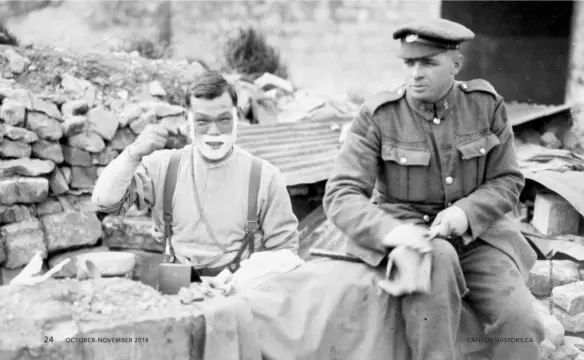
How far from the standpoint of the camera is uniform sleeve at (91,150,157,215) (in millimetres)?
3355

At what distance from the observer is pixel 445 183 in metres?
2.96

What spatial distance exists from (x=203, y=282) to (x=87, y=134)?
11.9 ft

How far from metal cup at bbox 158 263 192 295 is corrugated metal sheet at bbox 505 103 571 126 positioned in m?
4.11

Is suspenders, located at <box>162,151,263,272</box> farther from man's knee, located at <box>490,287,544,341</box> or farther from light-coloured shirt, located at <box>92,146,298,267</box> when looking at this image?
man's knee, located at <box>490,287,544,341</box>

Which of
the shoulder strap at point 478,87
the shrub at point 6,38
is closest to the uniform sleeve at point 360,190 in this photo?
the shoulder strap at point 478,87

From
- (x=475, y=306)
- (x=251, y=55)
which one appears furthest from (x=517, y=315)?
(x=251, y=55)

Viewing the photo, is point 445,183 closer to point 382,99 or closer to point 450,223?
point 450,223

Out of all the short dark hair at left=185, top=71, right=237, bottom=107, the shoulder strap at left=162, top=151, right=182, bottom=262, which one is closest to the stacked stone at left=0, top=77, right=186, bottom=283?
the shoulder strap at left=162, top=151, right=182, bottom=262

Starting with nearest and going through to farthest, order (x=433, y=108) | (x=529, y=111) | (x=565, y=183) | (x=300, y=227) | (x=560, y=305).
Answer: (x=433, y=108) < (x=560, y=305) < (x=565, y=183) < (x=300, y=227) < (x=529, y=111)

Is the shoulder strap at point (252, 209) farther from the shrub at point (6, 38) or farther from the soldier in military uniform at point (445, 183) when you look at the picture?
Answer: the shrub at point (6, 38)

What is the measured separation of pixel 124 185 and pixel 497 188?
1761 millimetres

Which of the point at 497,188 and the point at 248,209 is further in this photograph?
the point at 248,209

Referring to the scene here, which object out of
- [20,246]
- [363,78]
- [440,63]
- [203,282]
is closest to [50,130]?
[20,246]

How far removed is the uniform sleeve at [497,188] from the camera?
2.83 metres
